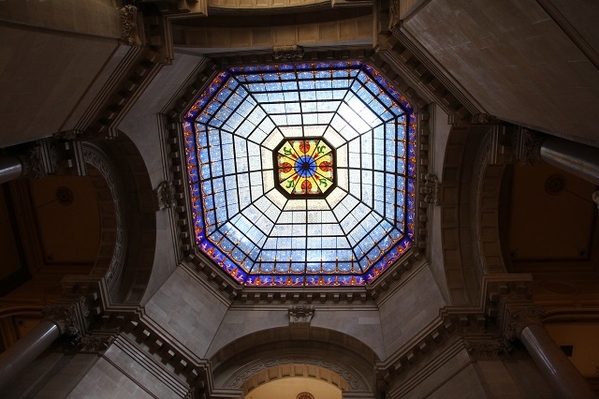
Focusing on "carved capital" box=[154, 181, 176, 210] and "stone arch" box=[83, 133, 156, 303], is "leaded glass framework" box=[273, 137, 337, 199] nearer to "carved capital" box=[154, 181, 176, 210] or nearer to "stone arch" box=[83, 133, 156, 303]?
"carved capital" box=[154, 181, 176, 210]

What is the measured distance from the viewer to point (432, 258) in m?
18.3

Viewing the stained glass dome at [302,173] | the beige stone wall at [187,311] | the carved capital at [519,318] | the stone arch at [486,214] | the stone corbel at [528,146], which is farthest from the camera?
the stained glass dome at [302,173]

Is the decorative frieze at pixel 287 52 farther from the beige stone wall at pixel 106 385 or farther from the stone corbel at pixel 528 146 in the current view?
the beige stone wall at pixel 106 385

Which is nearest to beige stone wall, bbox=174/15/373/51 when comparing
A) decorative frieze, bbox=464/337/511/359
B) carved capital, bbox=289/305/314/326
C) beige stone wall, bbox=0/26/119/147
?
beige stone wall, bbox=0/26/119/147

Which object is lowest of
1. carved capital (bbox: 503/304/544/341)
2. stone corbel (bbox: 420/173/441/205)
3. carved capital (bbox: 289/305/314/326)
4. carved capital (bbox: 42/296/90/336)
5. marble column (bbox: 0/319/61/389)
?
marble column (bbox: 0/319/61/389)

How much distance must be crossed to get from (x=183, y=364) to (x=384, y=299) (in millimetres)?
7515

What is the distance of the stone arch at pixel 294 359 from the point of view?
17.9m

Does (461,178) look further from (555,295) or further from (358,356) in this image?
(358,356)

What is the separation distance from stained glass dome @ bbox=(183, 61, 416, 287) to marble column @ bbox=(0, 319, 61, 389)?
23.6ft

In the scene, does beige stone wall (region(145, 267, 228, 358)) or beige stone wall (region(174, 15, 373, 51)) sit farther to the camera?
beige stone wall (region(145, 267, 228, 358))

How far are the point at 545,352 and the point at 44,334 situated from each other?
12.9 metres

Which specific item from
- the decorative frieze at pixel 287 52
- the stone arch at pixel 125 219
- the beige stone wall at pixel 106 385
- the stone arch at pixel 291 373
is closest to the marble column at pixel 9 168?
the stone arch at pixel 125 219

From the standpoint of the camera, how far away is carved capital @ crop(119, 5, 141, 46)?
12016 mm

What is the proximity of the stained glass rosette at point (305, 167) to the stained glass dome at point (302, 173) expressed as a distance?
43mm
